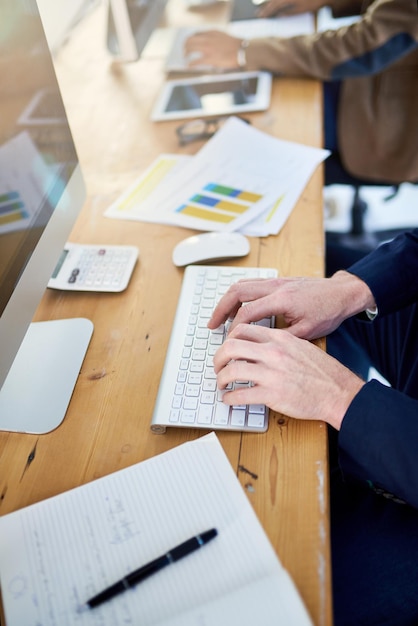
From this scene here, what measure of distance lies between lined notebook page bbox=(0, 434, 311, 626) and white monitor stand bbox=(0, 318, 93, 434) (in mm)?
130

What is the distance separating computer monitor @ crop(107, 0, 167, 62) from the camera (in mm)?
1457

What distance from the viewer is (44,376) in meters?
0.76

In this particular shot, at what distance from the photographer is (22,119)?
708 millimetres

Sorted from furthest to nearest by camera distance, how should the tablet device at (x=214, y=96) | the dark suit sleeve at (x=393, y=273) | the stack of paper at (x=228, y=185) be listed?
the tablet device at (x=214, y=96)
the stack of paper at (x=228, y=185)
the dark suit sleeve at (x=393, y=273)

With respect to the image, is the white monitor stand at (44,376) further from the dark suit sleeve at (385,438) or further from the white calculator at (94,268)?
the dark suit sleeve at (385,438)

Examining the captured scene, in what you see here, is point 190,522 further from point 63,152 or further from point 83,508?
point 63,152

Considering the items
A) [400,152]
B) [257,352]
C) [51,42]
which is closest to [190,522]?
[257,352]

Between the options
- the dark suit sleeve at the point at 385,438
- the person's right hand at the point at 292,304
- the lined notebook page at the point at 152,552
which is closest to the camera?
the lined notebook page at the point at 152,552

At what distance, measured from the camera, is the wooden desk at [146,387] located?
0.58 metres

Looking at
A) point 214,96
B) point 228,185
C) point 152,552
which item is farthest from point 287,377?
point 214,96

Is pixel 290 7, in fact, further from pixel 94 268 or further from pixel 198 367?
pixel 198 367

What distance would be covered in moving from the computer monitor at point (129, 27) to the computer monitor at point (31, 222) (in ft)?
2.53

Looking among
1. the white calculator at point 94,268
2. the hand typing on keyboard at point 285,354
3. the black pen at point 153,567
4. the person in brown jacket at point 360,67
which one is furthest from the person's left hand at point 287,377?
the person in brown jacket at point 360,67

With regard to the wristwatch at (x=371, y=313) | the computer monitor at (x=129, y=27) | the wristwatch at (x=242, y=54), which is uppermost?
the computer monitor at (x=129, y=27)
